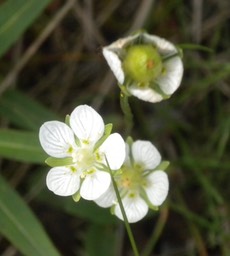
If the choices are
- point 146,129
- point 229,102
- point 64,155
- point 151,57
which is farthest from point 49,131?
point 229,102

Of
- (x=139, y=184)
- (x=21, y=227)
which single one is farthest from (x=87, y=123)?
(x=21, y=227)

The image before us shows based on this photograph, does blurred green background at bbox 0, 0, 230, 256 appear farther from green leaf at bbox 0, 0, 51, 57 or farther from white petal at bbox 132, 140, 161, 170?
white petal at bbox 132, 140, 161, 170

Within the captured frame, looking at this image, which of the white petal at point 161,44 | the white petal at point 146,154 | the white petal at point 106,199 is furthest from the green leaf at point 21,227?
the white petal at point 161,44

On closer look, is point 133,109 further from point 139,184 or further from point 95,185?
point 95,185

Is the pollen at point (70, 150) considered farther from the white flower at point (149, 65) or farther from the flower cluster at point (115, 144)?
the white flower at point (149, 65)

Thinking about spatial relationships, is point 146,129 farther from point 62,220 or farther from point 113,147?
point 113,147

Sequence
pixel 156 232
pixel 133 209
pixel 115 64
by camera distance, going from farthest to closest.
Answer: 1. pixel 156 232
2. pixel 133 209
3. pixel 115 64

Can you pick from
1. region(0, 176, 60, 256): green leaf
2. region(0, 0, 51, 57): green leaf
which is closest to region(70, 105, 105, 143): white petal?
region(0, 176, 60, 256): green leaf
